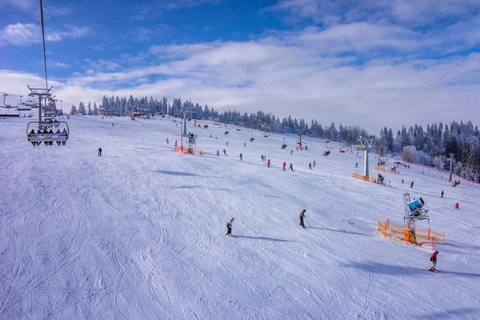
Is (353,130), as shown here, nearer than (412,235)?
No

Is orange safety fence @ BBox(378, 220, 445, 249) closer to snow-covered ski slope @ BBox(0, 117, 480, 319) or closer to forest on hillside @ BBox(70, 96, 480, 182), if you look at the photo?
snow-covered ski slope @ BBox(0, 117, 480, 319)

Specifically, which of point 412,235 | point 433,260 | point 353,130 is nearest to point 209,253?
point 433,260

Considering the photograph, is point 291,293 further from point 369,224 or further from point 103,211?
point 103,211

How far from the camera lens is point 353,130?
17450cm

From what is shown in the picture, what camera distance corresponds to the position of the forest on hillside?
110 meters

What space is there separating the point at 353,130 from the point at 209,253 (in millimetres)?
179565

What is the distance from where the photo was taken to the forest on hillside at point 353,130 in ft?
362

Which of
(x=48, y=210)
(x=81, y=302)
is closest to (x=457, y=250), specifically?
(x=81, y=302)

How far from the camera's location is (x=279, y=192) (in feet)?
75.8

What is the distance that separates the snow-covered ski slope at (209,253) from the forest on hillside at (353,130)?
90.3m

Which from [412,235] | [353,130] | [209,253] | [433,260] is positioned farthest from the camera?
[353,130]

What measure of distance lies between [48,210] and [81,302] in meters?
9.35

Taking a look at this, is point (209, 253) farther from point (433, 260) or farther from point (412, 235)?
point (412, 235)

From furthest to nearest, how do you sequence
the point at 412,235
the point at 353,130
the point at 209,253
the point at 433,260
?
the point at 353,130
the point at 412,235
the point at 209,253
the point at 433,260
